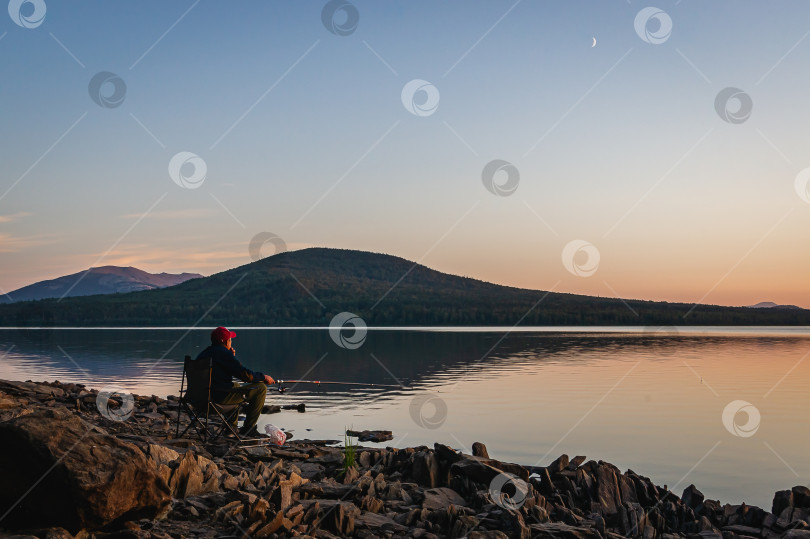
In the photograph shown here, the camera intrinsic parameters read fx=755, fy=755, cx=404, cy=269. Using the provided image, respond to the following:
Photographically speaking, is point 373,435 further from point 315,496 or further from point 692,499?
point 315,496

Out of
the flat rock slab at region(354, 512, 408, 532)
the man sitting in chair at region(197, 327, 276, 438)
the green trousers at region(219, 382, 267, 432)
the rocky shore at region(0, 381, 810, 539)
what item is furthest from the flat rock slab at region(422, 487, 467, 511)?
the green trousers at region(219, 382, 267, 432)

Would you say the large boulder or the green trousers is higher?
the green trousers

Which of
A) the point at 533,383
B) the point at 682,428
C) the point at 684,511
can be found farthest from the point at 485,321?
the point at 684,511

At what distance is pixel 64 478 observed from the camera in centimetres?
705

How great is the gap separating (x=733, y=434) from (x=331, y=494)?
14.4 metres

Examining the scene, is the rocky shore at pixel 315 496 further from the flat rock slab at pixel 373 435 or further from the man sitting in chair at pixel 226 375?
the flat rock slab at pixel 373 435

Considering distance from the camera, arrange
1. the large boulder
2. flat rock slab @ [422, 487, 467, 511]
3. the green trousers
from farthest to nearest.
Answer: the green trousers, flat rock slab @ [422, 487, 467, 511], the large boulder

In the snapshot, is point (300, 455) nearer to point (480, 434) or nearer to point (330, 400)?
point (480, 434)

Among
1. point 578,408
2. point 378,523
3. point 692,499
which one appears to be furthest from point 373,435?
point 578,408

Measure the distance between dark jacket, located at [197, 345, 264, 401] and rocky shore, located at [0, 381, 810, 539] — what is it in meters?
1.12

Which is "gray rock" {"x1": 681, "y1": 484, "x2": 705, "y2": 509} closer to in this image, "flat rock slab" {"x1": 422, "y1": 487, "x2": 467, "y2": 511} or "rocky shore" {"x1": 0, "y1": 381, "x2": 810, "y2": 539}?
"rocky shore" {"x1": 0, "y1": 381, "x2": 810, "y2": 539}

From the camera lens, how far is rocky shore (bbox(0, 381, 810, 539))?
7.18 m

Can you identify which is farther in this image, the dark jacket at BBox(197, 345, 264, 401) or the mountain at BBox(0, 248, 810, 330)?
the mountain at BBox(0, 248, 810, 330)

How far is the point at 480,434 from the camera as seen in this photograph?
19.2 m
